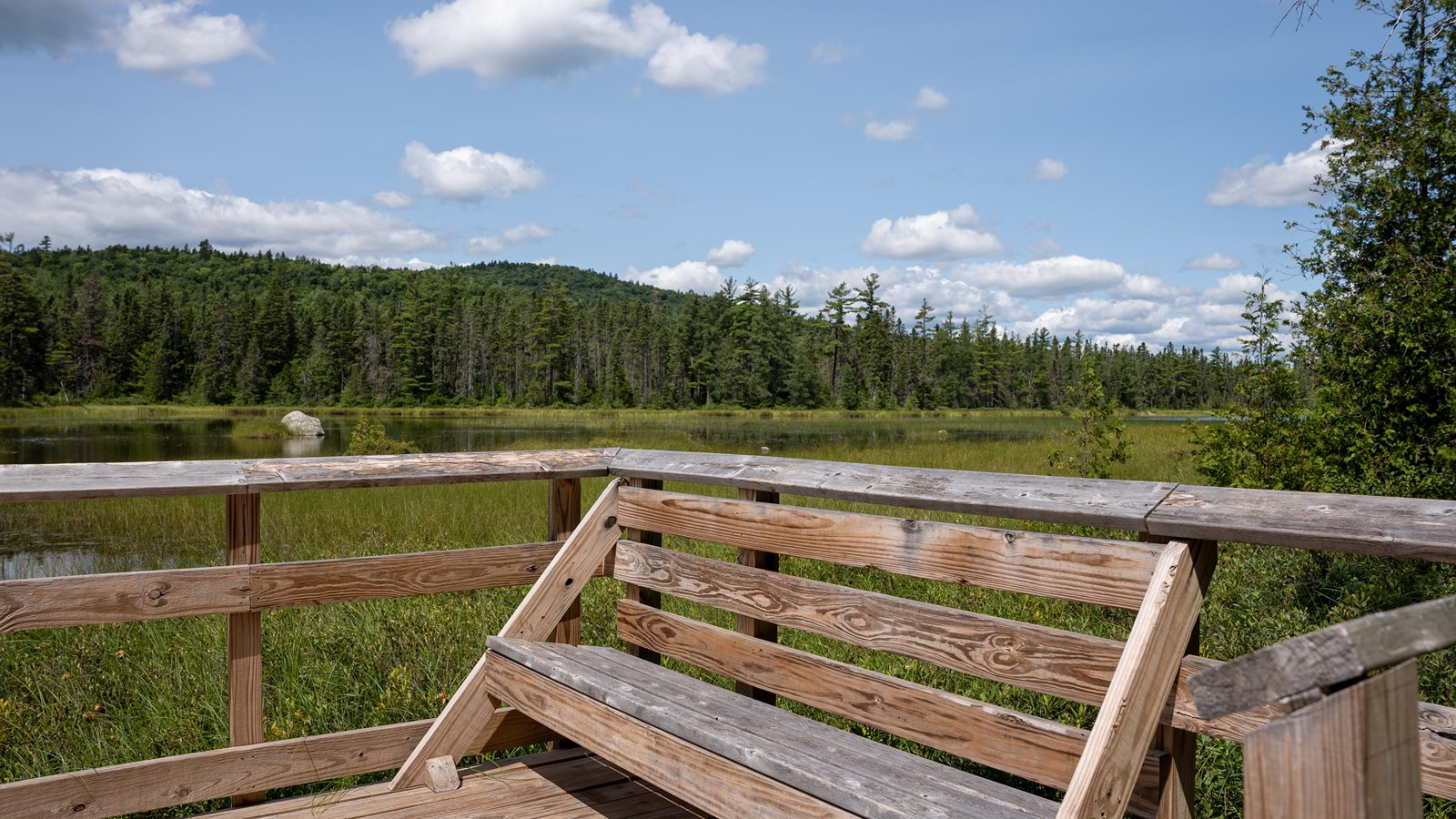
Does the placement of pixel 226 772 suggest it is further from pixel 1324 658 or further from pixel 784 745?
pixel 1324 658

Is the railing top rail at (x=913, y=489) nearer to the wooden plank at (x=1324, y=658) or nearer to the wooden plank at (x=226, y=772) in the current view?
the wooden plank at (x=226, y=772)

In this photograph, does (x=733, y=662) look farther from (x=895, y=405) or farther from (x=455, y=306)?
(x=455, y=306)

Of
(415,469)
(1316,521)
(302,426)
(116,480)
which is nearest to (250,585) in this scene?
(116,480)

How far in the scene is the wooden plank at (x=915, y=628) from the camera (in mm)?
2264

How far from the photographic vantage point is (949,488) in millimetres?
2557

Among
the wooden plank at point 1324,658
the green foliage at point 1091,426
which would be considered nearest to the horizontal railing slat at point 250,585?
the wooden plank at point 1324,658

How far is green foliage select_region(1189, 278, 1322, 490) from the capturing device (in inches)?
417

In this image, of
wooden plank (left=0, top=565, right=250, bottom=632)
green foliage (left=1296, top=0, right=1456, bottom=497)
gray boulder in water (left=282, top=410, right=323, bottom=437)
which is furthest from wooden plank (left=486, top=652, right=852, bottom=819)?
gray boulder in water (left=282, top=410, right=323, bottom=437)

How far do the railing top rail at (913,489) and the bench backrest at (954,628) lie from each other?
0.24ft

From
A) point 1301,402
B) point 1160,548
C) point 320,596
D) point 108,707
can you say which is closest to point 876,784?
point 1160,548

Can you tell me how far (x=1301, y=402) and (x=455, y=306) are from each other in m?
96.8

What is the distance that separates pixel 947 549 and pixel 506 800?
1.64 meters

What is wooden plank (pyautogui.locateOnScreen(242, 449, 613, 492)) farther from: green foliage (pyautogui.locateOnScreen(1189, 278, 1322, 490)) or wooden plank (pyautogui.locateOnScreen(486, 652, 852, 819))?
green foliage (pyautogui.locateOnScreen(1189, 278, 1322, 490))

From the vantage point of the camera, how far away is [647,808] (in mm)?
3092
